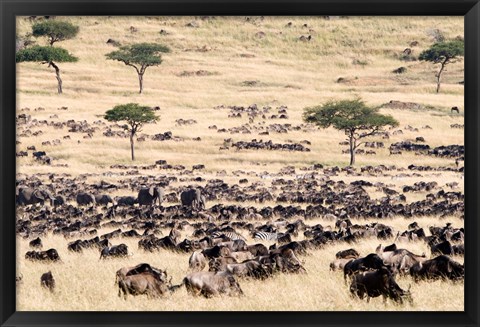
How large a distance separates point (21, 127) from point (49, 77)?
1086 inches

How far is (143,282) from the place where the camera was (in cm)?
960

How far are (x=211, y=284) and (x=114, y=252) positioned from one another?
4.25 meters

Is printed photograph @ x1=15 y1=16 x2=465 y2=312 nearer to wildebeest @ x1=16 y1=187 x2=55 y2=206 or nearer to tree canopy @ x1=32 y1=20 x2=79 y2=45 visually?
wildebeest @ x1=16 y1=187 x2=55 y2=206

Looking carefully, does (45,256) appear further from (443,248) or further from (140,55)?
(140,55)

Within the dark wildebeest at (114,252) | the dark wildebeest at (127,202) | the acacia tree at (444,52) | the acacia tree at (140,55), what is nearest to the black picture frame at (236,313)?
the dark wildebeest at (114,252)

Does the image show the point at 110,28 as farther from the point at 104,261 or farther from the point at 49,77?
the point at 104,261

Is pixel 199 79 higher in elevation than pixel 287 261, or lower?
higher

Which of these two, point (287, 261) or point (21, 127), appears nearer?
point (287, 261)

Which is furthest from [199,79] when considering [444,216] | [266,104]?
[444,216]

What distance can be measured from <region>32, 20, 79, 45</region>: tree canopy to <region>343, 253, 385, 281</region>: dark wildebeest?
74777 mm

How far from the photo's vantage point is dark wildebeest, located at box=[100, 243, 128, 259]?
13070 mm

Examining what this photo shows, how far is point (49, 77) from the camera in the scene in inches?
3361
